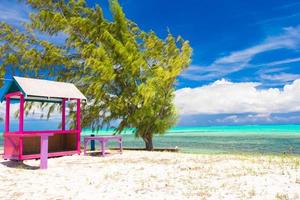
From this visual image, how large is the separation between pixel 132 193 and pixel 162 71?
1459cm

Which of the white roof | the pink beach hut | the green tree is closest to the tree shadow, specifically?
the pink beach hut

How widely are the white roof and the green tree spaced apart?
13.7 ft

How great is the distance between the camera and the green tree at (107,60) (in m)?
22.2

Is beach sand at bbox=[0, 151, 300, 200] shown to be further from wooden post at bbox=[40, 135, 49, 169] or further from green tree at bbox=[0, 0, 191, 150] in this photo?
green tree at bbox=[0, 0, 191, 150]

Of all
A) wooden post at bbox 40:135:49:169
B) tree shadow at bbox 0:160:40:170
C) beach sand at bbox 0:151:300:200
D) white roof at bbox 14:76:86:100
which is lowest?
beach sand at bbox 0:151:300:200

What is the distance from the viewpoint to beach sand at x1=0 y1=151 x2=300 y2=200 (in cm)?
827

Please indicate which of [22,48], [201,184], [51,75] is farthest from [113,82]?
[201,184]

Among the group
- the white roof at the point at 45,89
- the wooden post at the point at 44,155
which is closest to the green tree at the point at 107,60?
the white roof at the point at 45,89

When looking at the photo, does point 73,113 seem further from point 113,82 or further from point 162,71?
point 162,71

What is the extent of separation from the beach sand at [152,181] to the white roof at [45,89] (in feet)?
11.2

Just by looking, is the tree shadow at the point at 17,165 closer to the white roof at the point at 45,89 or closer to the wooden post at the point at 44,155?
the wooden post at the point at 44,155

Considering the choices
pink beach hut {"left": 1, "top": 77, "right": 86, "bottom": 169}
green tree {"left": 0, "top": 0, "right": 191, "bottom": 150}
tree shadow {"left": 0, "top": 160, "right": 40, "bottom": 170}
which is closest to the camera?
tree shadow {"left": 0, "top": 160, "right": 40, "bottom": 170}

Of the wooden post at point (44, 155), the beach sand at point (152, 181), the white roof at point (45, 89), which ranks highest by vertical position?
the white roof at point (45, 89)

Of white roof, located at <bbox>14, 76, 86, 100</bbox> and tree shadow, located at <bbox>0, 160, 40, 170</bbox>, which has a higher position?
white roof, located at <bbox>14, 76, 86, 100</bbox>
